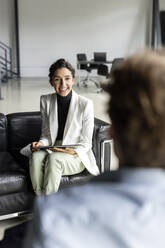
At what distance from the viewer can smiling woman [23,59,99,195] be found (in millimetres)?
2523

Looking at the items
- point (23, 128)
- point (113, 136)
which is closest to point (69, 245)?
point (113, 136)

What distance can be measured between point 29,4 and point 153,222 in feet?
41.4

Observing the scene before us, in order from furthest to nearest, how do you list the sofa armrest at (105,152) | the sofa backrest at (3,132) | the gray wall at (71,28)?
the gray wall at (71,28)
the sofa backrest at (3,132)
the sofa armrest at (105,152)

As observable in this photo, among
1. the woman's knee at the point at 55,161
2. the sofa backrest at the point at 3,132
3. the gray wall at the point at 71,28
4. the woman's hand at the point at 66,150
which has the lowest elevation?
the woman's knee at the point at 55,161

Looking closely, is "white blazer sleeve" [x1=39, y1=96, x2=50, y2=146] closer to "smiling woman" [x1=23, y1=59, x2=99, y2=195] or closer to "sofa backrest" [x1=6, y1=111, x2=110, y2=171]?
"smiling woman" [x1=23, y1=59, x2=99, y2=195]

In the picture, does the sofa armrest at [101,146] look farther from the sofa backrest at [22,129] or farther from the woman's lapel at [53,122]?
the woman's lapel at [53,122]

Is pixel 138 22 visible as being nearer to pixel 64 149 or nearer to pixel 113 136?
pixel 64 149

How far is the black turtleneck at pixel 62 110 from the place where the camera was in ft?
Result: 9.43

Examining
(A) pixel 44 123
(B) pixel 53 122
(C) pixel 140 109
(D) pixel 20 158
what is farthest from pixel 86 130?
(C) pixel 140 109

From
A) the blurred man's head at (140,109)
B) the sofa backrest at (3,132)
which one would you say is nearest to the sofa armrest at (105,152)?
the sofa backrest at (3,132)

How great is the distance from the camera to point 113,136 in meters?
0.73

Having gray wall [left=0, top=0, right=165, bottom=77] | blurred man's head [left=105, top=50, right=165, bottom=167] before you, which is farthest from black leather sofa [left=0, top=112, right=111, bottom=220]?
gray wall [left=0, top=0, right=165, bottom=77]

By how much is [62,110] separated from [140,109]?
2267 millimetres

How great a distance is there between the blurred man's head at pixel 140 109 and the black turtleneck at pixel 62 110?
2.18 meters
